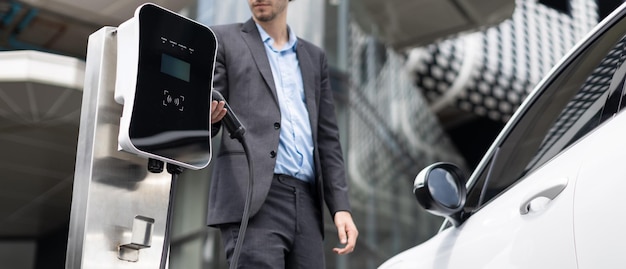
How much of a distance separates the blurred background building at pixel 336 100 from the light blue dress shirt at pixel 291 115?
36 centimetres

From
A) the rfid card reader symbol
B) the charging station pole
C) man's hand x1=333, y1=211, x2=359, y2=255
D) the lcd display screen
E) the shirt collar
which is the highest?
the shirt collar

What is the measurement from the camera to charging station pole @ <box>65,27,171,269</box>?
162 centimetres

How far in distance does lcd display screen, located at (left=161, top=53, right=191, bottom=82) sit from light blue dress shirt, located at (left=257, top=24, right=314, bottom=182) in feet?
2.21

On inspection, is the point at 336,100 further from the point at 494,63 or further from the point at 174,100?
the point at 494,63

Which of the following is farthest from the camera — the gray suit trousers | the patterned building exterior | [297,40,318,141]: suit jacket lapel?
the patterned building exterior

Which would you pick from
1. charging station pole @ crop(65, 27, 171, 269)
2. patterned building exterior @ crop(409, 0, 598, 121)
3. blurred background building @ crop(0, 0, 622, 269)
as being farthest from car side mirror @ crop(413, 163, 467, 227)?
patterned building exterior @ crop(409, 0, 598, 121)

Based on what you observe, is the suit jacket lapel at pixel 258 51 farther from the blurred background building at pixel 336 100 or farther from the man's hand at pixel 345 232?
the man's hand at pixel 345 232

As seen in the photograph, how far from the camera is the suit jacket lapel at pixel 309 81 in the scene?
2492 mm

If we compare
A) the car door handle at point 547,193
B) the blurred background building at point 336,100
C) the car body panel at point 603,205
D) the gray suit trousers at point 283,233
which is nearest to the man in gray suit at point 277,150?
the gray suit trousers at point 283,233

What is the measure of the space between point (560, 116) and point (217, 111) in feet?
2.93

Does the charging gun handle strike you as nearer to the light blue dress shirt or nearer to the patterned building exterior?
the light blue dress shirt

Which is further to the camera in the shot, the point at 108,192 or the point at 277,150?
the point at 277,150

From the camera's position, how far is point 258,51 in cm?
248

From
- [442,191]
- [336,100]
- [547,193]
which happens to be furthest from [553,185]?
[336,100]
